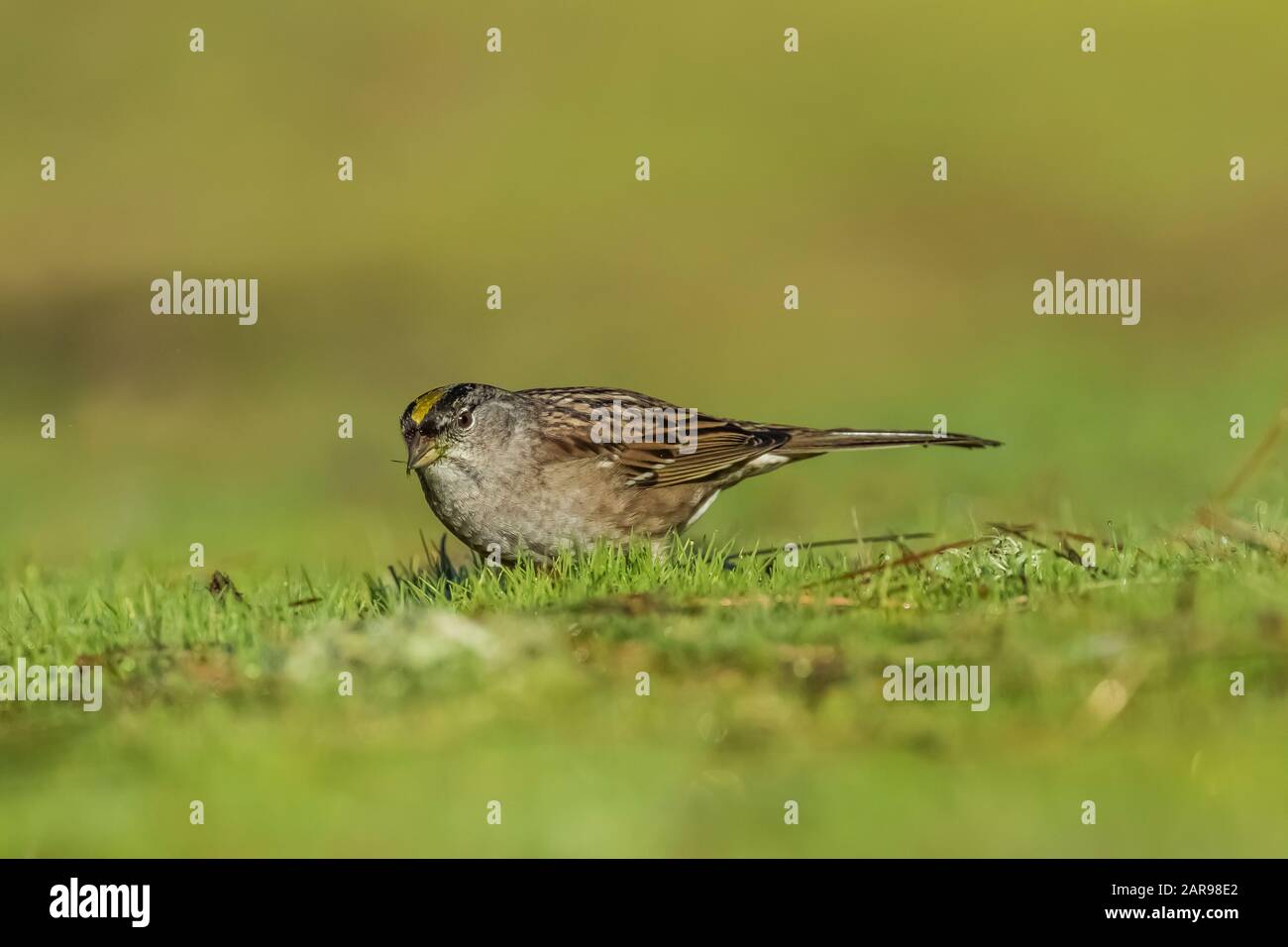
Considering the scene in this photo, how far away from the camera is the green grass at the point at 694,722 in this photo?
591 cm

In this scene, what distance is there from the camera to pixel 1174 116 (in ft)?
88.7

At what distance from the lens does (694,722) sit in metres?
6.69

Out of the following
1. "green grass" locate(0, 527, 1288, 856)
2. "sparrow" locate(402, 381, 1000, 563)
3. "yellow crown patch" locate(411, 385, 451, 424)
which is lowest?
"green grass" locate(0, 527, 1288, 856)

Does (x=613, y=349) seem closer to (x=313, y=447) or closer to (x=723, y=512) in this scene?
(x=313, y=447)

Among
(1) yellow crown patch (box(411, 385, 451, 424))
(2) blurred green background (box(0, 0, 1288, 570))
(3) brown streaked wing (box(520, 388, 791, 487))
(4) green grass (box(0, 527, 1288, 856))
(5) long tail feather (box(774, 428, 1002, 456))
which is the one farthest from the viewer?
(2) blurred green background (box(0, 0, 1288, 570))

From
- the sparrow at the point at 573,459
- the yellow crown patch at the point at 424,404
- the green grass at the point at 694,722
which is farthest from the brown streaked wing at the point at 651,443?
the green grass at the point at 694,722

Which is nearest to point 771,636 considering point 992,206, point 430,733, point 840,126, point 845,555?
point 430,733

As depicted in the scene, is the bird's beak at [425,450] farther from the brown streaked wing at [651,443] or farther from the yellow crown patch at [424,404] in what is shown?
the brown streaked wing at [651,443]

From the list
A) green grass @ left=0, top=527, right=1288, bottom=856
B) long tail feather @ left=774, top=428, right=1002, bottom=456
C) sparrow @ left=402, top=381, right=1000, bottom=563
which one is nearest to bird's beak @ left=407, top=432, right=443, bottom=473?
sparrow @ left=402, top=381, right=1000, bottom=563

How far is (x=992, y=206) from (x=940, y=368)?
5.68 meters

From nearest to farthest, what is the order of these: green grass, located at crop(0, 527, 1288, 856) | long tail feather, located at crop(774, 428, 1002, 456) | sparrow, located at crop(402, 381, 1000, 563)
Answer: green grass, located at crop(0, 527, 1288, 856)
sparrow, located at crop(402, 381, 1000, 563)
long tail feather, located at crop(774, 428, 1002, 456)

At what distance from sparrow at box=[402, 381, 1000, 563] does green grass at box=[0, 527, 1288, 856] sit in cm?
100

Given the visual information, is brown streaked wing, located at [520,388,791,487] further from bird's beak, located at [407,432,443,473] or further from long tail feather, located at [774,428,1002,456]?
bird's beak, located at [407,432,443,473]

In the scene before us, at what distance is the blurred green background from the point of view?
57.0ft
